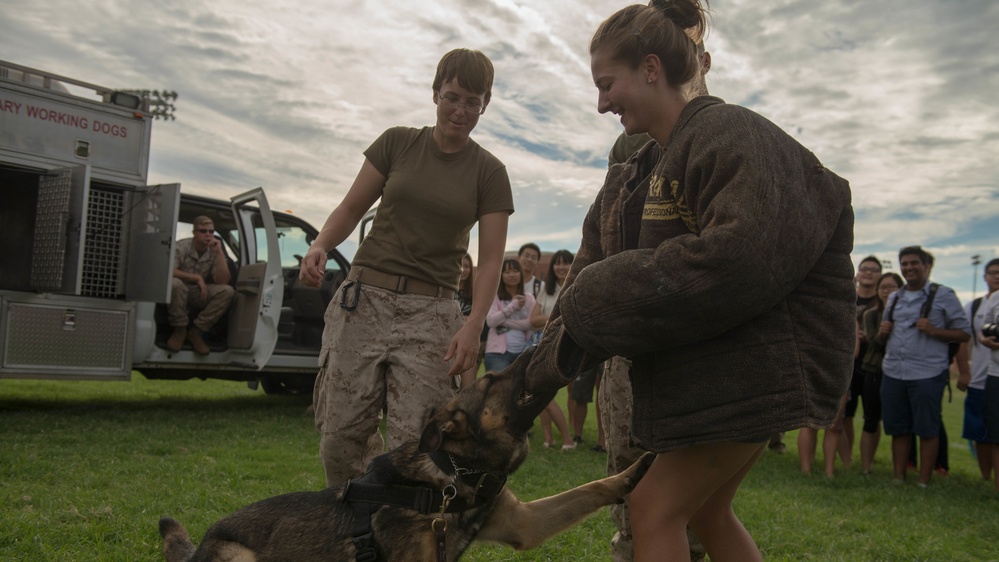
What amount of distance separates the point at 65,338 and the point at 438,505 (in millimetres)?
6640

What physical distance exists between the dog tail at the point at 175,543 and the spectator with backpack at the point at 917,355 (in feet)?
22.3

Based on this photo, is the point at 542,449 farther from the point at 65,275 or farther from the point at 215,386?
the point at 215,386

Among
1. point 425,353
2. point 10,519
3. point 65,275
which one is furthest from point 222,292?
point 425,353

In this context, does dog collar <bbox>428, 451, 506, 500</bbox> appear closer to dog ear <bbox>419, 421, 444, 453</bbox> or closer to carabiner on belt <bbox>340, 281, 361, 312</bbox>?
dog ear <bbox>419, 421, 444, 453</bbox>

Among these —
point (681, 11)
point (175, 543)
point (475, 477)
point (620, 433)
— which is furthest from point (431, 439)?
point (681, 11)

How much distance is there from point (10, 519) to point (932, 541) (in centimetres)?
569

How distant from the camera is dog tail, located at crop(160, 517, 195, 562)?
9.96 ft

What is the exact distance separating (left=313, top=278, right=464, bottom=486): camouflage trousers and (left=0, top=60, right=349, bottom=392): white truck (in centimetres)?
554

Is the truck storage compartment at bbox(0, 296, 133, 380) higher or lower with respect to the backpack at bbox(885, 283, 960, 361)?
lower

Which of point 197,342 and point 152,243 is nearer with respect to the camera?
point 152,243

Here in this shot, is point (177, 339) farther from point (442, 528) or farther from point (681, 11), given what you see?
point (681, 11)

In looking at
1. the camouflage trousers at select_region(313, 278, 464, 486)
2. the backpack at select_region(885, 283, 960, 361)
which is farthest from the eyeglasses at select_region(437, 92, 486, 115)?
the backpack at select_region(885, 283, 960, 361)

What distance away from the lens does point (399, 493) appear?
2.69 meters

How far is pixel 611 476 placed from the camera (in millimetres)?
2896
